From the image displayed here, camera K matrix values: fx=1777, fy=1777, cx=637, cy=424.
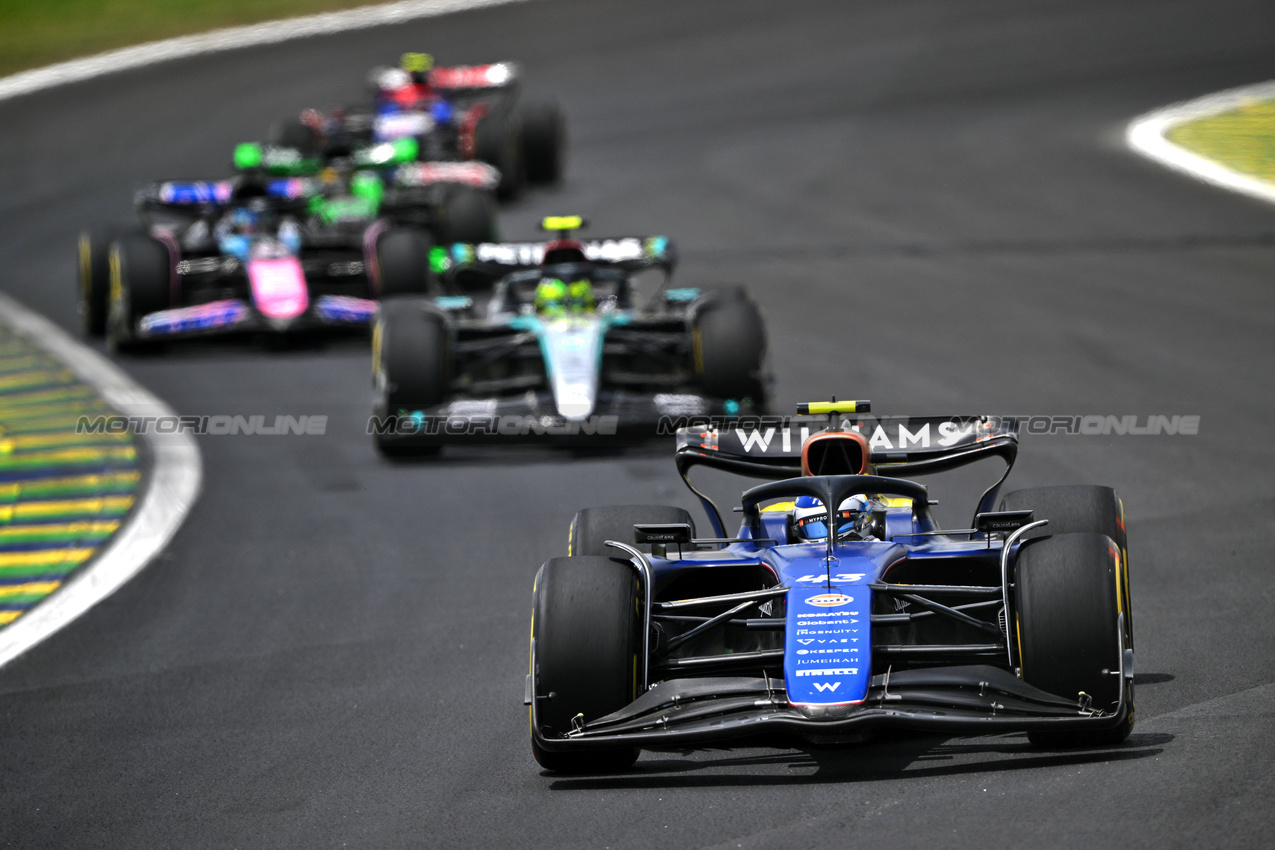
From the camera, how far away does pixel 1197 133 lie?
24797mm

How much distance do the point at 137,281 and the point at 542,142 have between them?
8.97 metres

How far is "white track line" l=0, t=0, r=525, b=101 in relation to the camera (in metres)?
31.3

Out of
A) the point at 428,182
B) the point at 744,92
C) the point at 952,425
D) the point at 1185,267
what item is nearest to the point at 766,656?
the point at 952,425

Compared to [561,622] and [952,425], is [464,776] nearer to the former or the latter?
[561,622]

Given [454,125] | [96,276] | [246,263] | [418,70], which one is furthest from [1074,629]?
[418,70]

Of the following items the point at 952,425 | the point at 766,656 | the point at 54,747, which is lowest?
the point at 54,747

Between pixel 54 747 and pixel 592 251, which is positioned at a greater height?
pixel 592 251

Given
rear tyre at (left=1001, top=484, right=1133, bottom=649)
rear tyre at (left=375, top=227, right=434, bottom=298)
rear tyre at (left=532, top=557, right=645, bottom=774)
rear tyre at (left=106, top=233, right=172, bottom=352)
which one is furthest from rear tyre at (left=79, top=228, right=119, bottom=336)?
rear tyre at (left=1001, top=484, right=1133, bottom=649)

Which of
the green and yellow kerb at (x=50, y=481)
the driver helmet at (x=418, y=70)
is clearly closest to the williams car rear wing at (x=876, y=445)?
the green and yellow kerb at (x=50, y=481)

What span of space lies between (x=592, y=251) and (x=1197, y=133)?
1343cm

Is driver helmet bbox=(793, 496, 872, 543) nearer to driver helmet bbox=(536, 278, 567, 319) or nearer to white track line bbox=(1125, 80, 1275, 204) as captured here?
driver helmet bbox=(536, 278, 567, 319)

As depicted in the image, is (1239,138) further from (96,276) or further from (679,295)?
(96,276)

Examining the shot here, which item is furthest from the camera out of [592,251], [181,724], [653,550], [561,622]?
[592,251]

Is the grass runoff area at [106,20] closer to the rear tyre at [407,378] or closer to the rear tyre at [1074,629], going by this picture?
the rear tyre at [407,378]
